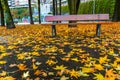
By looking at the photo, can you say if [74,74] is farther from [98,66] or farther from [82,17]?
[82,17]

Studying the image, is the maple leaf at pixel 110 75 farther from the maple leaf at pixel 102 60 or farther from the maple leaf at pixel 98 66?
the maple leaf at pixel 102 60

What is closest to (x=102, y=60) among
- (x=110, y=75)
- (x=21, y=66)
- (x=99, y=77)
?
(x=110, y=75)

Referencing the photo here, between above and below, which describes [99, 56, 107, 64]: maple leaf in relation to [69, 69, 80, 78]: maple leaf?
above

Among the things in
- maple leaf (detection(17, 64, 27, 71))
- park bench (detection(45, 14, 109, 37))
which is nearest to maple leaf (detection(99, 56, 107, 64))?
maple leaf (detection(17, 64, 27, 71))

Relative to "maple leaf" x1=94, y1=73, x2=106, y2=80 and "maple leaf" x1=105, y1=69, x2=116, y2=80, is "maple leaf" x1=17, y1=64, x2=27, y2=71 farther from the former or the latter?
"maple leaf" x1=105, y1=69, x2=116, y2=80

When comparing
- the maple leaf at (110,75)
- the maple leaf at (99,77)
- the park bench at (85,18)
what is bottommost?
the maple leaf at (99,77)

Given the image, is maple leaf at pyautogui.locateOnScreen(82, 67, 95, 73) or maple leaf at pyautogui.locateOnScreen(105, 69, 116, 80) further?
maple leaf at pyautogui.locateOnScreen(82, 67, 95, 73)

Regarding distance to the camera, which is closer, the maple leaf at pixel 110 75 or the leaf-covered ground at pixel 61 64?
the maple leaf at pixel 110 75

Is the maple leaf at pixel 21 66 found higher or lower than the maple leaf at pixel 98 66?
lower

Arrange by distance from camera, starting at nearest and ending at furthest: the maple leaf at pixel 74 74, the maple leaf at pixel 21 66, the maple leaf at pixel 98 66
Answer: the maple leaf at pixel 74 74 < the maple leaf at pixel 98 66 < the maple leaf at pixel 21 66

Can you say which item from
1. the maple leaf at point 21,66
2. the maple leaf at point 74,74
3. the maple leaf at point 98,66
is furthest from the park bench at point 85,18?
the maple leaf at point 74,74

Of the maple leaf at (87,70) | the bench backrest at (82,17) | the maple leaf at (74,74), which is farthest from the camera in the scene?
the bench backrest at (82,17)

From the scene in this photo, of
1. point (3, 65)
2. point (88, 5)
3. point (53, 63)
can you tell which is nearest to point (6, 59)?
point (3, 65)

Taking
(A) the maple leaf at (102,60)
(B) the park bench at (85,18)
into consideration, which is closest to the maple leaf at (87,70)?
(A) the maple leaf at (102,60)
